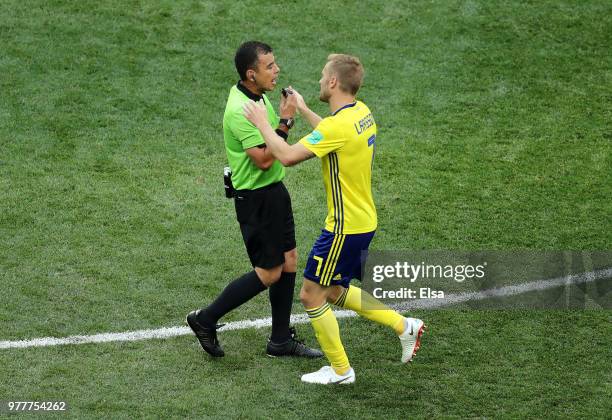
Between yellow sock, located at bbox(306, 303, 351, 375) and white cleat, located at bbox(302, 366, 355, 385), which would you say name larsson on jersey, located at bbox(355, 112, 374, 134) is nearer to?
yellow sock, located at bbox(306, 303, 351, 375)

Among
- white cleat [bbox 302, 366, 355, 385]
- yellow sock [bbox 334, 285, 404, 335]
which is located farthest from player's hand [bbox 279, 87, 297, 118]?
white cleat [bbox 302, 366, 355, 385]

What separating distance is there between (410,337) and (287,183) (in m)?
3.17

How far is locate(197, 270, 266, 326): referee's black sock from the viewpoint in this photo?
26.0 ft

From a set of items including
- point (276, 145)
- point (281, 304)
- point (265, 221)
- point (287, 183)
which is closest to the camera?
point (276, 145)

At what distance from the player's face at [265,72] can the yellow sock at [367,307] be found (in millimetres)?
1524

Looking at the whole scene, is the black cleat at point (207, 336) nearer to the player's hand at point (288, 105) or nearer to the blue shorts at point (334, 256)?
the blue shorts at point (334, 256)

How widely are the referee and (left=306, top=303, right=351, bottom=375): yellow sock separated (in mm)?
500

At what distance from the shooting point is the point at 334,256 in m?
7.46

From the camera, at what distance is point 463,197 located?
33.8 feet

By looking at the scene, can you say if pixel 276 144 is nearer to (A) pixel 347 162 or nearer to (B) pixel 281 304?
(A) pixel 347 162

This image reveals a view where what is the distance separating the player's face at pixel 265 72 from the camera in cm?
762

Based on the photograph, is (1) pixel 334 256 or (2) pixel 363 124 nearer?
(2) pixel 363 124

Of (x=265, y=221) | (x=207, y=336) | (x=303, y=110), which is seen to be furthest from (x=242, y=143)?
(x=207, y=336)

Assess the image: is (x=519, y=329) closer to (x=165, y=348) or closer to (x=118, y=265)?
(x=165, y=348)
